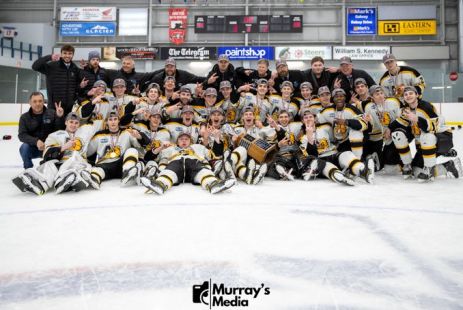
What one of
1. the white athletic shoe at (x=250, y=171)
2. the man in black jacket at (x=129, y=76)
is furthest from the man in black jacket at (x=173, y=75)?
the white athletic shoe at (x=250, y=171)

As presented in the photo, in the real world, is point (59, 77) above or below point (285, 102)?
above

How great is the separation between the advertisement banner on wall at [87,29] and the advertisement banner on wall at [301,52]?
22.1 ft

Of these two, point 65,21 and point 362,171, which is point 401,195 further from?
point 65,21

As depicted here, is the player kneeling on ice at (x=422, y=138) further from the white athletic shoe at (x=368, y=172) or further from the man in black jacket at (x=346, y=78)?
the man in black jacket at (x=346, y=78)

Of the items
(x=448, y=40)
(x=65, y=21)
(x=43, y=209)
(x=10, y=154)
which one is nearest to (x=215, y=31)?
(x=65, y=21)

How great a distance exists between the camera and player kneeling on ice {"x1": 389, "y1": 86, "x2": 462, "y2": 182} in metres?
3.13

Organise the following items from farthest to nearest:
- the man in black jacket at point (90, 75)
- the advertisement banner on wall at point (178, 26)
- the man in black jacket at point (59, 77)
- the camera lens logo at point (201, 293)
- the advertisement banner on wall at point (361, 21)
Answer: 1. the advertisement banner on wall at point (178, 26)
2. the advertisement banner on wall at point (361, 21)
3. the man in black jacket at point (90, 75)
4. the man in black jacket at point (59, 77)
5. the camera lens logo at point (201, 293)

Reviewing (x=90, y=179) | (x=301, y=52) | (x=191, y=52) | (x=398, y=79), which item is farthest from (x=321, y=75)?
(x=191, y=52)

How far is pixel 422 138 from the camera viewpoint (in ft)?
10.4

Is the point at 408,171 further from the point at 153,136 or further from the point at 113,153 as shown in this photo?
the point at 113,153

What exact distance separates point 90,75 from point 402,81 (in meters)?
3.71

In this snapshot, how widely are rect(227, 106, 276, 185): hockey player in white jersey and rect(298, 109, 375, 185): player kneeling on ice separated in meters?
0.38

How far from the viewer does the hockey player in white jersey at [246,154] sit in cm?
305

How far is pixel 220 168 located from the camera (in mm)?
3096
